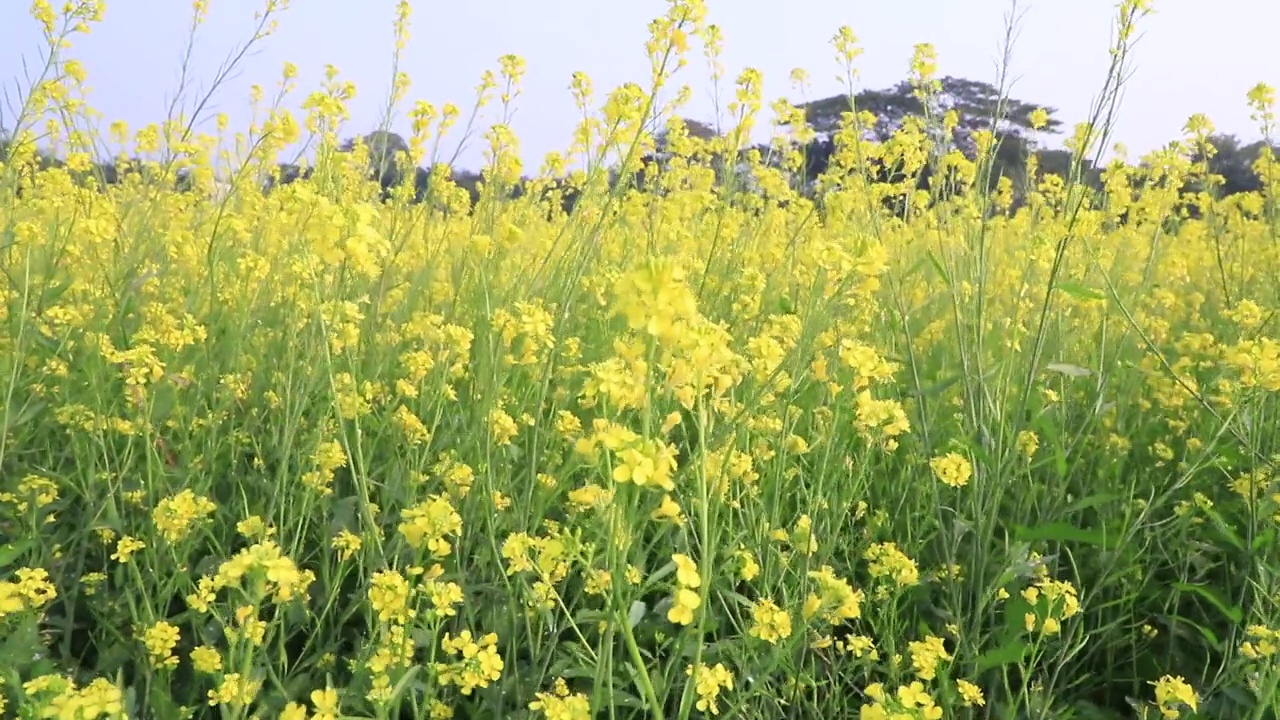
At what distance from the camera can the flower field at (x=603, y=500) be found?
3.85ft

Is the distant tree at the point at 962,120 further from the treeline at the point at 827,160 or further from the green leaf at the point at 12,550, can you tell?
the green leaf at the point at 12,550

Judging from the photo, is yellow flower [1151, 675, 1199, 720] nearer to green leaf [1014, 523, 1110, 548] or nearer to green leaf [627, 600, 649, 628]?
green leaf [1014, 523, 1110, 548]

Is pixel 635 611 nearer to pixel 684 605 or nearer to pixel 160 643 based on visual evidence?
pixel 684 605

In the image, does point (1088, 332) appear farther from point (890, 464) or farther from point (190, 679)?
point (190, 679)

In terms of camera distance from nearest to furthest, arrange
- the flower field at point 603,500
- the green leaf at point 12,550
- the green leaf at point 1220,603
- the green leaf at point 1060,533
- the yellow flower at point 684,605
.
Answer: the yellow flower at point 684,605
the flower field at point 603,500
the green leaf at point 12,550
the green leaf at point 1220,603
the green leaf at point 1060,533

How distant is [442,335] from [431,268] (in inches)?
46.2

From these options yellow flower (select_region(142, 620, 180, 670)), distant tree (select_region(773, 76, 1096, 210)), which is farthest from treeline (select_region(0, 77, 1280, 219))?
yellow flower (select_region(142, 620, 180, 670))

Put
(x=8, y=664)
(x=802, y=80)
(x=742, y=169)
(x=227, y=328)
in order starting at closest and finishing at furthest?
1. (x=8, y=664)
2. (x=227, y=328)
3. (x=802, y=80)
4. (x=742, y=169)

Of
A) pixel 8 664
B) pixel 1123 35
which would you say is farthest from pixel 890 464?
pixel 8 664

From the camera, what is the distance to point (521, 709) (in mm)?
1277

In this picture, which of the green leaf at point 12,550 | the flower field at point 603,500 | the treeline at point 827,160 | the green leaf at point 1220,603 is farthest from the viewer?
the treeline at point 827,160

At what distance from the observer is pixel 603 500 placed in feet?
3.32

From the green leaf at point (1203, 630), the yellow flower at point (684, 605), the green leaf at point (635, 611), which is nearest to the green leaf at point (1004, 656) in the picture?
the green leaf at point (1203, 630)

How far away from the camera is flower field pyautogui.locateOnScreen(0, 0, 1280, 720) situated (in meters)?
1.17
